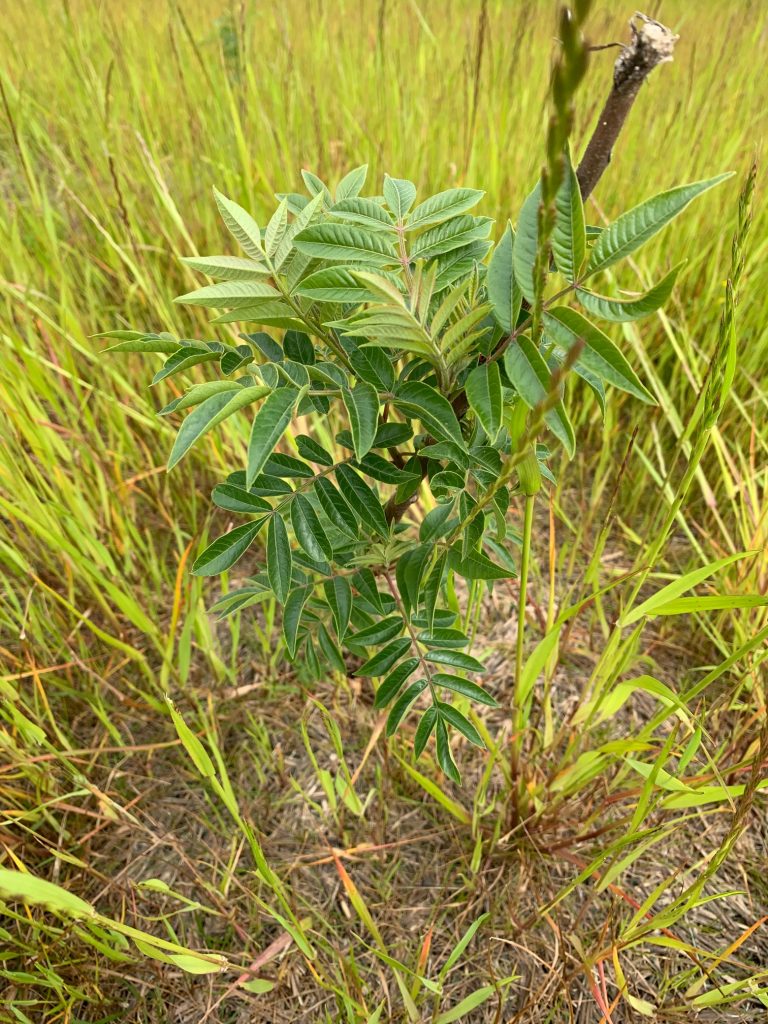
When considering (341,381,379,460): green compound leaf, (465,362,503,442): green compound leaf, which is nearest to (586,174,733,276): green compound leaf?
(465,362,503,442): green compound leaf

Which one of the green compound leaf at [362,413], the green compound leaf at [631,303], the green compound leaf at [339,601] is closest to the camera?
the green compound leaf at [631,303]

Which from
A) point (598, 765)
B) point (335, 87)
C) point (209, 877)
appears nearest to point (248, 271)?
point (598, 765)

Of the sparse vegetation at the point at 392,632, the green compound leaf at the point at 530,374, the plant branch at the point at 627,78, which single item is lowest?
the sparse vegetation at the point at 392,632

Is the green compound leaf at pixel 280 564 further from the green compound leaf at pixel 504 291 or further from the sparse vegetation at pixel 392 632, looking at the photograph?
the green compound leaf at pixel 504 291

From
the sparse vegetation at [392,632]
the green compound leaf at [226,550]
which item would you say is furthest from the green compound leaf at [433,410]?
the green compound leaf at [226,550]

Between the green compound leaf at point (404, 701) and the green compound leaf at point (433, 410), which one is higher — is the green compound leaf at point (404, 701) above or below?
below

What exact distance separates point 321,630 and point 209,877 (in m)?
0.47

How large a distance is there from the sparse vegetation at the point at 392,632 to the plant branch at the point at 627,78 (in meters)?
0.11

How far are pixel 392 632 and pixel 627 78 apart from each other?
64cm

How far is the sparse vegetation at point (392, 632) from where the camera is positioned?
1.88ft

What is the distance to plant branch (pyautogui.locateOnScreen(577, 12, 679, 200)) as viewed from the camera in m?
0.45

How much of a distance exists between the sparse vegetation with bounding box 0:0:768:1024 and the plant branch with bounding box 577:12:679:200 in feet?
0.35

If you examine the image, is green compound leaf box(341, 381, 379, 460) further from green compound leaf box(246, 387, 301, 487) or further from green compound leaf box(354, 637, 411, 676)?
green compound leaf box(354, 637, 411, 676)

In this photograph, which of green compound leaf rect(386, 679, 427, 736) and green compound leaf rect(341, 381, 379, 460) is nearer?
green compound leaf rect(341, 381, 379, 460)
